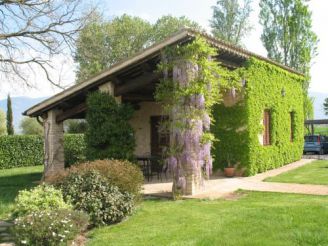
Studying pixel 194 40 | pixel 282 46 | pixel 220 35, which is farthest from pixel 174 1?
pixel 220 35

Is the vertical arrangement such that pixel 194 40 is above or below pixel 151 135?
above

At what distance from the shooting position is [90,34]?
2325cm

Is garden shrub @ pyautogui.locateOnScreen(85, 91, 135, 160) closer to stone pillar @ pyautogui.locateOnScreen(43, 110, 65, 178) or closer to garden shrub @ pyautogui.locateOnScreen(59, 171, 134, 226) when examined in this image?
stone pillar @ pyautogui.locateOnScreen(43, 110, 65, 178)

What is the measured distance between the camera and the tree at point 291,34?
30.1 metres

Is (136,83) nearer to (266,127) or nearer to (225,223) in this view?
(225,223)

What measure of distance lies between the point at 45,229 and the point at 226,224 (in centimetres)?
295

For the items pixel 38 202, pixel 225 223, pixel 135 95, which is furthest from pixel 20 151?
pixel 225 223

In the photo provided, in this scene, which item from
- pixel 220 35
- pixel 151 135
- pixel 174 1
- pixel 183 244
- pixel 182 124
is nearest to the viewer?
pixel 183 244

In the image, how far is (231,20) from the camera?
3781 centimetres

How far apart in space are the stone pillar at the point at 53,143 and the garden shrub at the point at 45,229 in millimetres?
8576

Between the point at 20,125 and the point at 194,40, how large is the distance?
35.4m

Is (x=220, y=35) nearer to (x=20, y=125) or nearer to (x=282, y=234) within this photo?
(x=20, y=125)

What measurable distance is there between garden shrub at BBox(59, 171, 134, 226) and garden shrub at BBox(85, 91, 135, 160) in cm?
372

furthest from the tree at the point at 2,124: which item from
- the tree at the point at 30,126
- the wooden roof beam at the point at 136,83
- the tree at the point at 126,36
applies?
the wooden roof beam at the point at 136,83
